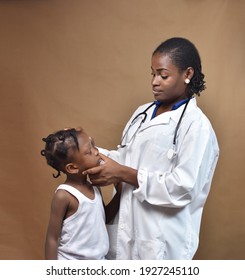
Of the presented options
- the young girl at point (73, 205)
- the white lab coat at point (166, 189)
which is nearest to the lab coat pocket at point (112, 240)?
the white lab coat at point (166, 189)

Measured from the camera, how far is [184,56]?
63.3 inches

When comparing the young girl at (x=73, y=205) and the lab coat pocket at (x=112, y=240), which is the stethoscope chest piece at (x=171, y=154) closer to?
the young girl at (x=73, y=205)

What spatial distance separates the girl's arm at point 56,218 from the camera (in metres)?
1.56

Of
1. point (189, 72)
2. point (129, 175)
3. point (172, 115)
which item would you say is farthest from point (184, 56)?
point (129, 175)

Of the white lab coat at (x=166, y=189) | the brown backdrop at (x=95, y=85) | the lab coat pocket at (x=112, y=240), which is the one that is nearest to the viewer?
the white lab coat at (x=166, y=189)

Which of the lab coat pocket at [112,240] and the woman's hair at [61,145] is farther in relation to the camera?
the lab coat pocket at [112,240]

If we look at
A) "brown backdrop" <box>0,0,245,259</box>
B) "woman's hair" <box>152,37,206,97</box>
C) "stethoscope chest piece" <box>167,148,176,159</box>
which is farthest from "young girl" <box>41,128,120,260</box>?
"brown backdrop" <box>0,0,245,259</box>

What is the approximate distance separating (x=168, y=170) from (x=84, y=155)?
27 centimetres

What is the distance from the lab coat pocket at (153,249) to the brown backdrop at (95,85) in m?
0.75

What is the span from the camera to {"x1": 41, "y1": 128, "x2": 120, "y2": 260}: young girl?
5.11 feet

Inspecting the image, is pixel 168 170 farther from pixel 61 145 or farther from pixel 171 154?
pixel 61 145

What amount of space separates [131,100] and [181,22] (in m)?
0.41

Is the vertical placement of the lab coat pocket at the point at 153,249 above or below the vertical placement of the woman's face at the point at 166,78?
below
